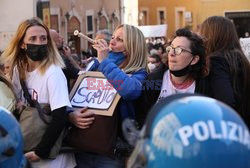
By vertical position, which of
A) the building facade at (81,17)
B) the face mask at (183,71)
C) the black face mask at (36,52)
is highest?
the building facade at (81,17)

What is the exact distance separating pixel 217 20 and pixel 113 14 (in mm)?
21535

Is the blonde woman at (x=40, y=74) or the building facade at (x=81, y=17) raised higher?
the building facade at (x=81, y=17)

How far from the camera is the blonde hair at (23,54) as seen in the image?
329cm

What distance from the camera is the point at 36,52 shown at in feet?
10.8

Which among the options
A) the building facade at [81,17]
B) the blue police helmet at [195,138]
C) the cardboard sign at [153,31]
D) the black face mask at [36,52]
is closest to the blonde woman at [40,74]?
the black face mask at [36,52]

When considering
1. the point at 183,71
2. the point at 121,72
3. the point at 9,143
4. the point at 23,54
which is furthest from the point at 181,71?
the point at 9,143

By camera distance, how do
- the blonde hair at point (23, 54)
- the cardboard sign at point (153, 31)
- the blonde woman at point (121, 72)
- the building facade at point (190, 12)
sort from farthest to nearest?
the building facade at point (190, 12) < the cardboard sign at point (153, 31) < the blonde hair at point (23, 54) < the blonde woman at point (121, 72)

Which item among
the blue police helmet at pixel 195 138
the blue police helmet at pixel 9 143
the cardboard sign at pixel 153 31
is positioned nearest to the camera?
the blue police helmet at pixel 195 138

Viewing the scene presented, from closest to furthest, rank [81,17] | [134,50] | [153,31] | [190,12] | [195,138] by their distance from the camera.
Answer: [195,138] < [134,50] < [153,31] < [81,17] < [190,12]

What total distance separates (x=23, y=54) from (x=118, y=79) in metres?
0.66

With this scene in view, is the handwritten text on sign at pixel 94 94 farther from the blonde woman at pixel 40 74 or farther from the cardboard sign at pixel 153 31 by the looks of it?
the cardboard sign at pixel 153 31

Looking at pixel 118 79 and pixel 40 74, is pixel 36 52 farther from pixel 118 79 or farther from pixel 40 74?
pixel 118 79

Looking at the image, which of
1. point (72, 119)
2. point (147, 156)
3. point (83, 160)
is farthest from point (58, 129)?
point (147, 156)

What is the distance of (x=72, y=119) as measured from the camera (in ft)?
10.6
